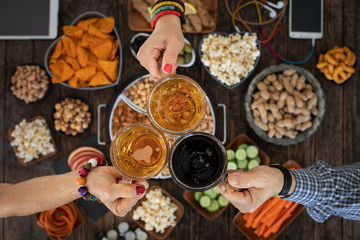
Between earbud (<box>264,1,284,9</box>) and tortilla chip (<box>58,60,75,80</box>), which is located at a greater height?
earbud (<box>264,1,284,9</box>)

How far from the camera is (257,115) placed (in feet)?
4.64

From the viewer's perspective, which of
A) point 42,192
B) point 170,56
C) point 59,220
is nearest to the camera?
point 170,56

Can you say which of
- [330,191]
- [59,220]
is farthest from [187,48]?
[59,220]

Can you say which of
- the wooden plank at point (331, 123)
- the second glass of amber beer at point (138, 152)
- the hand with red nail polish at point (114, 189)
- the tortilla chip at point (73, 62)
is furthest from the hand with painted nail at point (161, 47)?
the wooden plank at point (331, 123)

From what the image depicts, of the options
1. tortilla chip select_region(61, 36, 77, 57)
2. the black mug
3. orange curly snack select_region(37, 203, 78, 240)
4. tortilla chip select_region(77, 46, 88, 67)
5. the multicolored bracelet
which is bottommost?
orange curly snack select_region(37, 203, 78, 240)

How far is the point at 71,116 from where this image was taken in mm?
1445

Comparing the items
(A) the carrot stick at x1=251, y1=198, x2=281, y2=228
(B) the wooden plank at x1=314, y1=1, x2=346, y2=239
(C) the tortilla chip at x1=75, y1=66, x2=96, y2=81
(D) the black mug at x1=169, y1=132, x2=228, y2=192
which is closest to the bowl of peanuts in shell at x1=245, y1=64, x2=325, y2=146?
(B) the wooden plank at x1=314, y1=1, x2=346, y2=239

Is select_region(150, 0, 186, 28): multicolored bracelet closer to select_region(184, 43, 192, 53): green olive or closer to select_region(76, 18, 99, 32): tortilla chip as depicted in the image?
select_region(184, 43, 192, 53): green olive

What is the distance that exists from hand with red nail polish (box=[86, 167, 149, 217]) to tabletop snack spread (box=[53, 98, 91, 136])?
0.53 metres

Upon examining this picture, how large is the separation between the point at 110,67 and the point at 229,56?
1.98ft

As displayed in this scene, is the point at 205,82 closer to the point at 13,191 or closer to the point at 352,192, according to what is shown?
the point at 352,192

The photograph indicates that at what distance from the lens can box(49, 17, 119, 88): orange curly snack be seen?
1.38 m

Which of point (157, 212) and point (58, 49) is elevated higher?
point (58, 49)

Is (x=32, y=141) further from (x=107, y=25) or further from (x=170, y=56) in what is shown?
(x=170, y=56)
